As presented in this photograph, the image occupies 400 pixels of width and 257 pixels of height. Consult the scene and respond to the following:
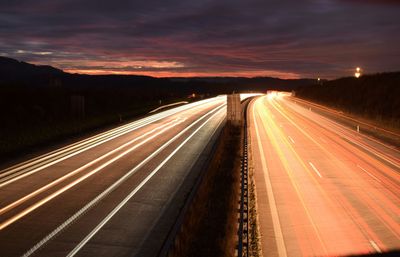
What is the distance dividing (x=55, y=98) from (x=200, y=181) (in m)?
46.5

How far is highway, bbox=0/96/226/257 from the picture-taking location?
1117 cm

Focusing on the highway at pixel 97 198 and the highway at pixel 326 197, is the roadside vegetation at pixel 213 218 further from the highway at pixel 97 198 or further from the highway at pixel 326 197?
the highway at pixel 326 197

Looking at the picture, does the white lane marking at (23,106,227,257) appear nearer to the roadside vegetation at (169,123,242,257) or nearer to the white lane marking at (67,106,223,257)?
the white lane marking at (67,106,223,257)

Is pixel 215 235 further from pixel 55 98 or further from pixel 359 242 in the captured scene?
pixel 55 98

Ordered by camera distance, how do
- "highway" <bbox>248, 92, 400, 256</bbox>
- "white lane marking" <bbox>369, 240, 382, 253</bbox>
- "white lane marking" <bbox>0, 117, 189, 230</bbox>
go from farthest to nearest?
"white lane marking" <bbox>0, 117, 189, 230</bbox>, "highway" <bbox>248, 92, 400, 256</bbox>, "white lane marking" <bbox>369, 240, 382, 253</bbox>

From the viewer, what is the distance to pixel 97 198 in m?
15.4

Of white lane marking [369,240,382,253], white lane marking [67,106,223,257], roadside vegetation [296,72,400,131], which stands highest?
roadside vegetation [296,72,400,131]

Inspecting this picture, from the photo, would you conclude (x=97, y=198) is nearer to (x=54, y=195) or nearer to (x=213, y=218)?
(x=54, y=195)

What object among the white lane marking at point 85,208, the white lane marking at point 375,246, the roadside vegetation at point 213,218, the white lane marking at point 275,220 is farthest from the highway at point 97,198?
the white lane marking at point 375,246

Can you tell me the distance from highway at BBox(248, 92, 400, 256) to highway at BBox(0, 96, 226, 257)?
3.24 metres

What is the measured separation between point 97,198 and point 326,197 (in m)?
8.63

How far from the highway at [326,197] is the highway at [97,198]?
10.6 feet

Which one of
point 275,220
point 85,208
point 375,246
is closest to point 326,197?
point 275,220

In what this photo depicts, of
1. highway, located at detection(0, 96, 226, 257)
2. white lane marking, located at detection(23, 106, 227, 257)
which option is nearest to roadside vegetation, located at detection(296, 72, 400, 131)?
highway, located at detection(0, 96, 226, 257)
